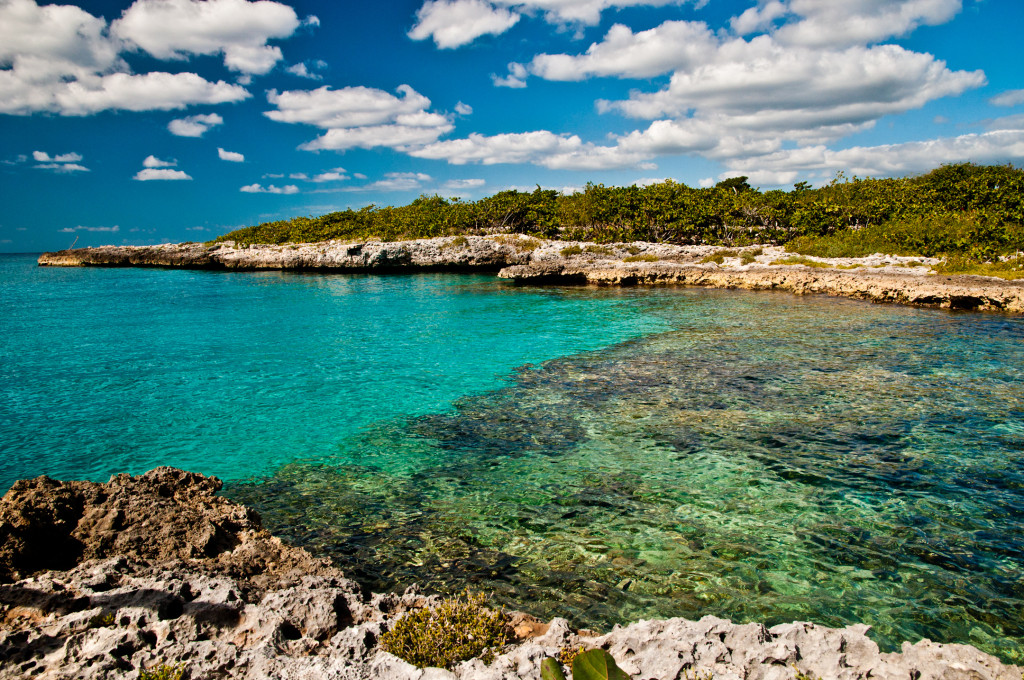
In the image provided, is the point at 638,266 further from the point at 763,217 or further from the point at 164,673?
the point at 164,673

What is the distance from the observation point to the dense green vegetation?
3412 cm

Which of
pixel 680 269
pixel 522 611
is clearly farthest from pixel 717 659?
pixel 680 269

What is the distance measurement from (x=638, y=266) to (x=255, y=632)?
123ft

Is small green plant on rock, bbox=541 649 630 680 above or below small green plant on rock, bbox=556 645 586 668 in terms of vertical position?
above

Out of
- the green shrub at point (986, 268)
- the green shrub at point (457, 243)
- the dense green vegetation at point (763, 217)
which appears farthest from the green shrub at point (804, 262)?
the green shrub at point (457, 243)

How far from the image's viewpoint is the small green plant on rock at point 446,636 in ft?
13.2

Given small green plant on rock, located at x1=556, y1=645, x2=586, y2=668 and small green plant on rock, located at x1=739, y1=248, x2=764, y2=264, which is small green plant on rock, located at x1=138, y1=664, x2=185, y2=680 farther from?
small green plant on rock, located at x1=739, y1=248, x2=764, y2=264

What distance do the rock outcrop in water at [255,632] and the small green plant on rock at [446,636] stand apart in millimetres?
123

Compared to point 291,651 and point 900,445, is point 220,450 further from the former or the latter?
point 900,445

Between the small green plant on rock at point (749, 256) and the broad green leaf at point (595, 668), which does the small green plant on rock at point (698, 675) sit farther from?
the small green plant on rock at point (749, 256)

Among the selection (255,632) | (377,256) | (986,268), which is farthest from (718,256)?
(255,632)

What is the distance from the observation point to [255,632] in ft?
14.3

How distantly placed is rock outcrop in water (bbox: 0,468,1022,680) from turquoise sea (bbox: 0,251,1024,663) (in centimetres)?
114

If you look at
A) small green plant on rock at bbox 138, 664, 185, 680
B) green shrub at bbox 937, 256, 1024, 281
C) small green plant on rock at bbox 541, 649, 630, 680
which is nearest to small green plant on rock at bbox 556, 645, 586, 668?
small green plant on rock at bbox 541, 649, 630, 680
